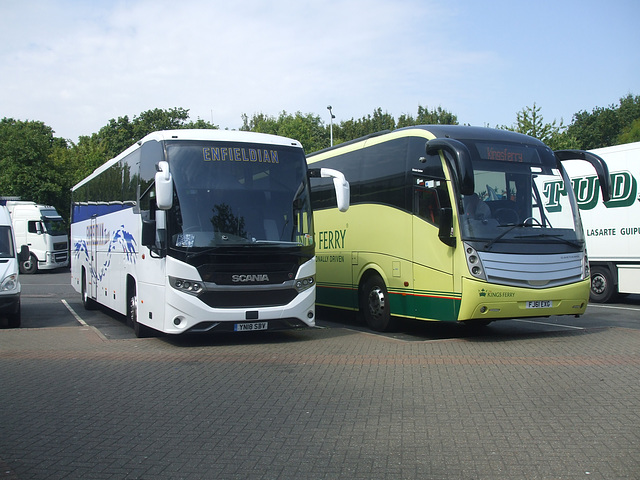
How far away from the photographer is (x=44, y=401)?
6.89 meters

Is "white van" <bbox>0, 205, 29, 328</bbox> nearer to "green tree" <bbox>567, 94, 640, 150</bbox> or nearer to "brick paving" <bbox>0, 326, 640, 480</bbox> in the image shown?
"brick paving" <bbox>0, 326, 640, 480</bbox>

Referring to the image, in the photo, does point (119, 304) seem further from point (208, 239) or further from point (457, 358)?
point (457, 358)

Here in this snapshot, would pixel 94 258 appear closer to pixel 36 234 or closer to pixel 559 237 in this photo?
pixel 559 237

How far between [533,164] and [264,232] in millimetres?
4560

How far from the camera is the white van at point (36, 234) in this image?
35.7 metres

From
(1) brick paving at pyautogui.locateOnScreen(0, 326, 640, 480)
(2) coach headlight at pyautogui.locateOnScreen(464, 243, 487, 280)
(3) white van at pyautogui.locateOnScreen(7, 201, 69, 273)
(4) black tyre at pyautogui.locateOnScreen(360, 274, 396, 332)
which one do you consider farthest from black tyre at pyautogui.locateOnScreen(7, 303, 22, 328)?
(3) white van at pyautogui.locateOnScreen(7, 201, 69, 273)

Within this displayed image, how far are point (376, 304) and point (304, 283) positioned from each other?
2.37 meters

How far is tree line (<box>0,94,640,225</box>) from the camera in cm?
4453

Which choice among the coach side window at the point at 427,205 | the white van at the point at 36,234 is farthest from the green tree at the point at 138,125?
the coach side window at the point at 427,205

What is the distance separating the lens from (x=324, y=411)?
647 cm

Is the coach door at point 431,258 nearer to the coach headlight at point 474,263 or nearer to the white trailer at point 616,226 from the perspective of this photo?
the coach headlight at point 474,263

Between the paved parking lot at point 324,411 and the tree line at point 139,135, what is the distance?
89.1ft

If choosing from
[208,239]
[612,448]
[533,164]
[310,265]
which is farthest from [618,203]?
[612,448]

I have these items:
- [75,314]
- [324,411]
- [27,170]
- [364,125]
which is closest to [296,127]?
[364,125]
